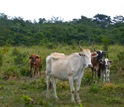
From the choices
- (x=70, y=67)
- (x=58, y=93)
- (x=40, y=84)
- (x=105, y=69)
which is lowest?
(x=58, y=93)

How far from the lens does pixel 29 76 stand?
639 inches

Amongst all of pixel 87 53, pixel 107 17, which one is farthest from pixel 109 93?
pixel 107 17

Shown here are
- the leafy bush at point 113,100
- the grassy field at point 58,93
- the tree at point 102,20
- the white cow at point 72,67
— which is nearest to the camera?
the grassy field at point 58,93

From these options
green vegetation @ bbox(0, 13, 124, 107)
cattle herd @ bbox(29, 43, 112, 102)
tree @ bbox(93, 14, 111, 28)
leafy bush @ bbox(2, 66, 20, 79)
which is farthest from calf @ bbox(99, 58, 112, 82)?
tree @ bbox(93, 14, 111, 28)

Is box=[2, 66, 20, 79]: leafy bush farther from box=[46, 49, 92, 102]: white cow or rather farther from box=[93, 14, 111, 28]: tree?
box=[93, 14, 111, 28]: tree

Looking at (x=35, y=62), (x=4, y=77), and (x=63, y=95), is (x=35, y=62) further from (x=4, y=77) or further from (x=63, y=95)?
(x=63, y=95)

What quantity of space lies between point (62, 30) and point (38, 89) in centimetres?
2593

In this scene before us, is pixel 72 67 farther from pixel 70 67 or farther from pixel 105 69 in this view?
pixel 105 69

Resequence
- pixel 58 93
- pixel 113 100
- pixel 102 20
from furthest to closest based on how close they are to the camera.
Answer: pixel 102 20
pixel 58 93
pixel 113 100

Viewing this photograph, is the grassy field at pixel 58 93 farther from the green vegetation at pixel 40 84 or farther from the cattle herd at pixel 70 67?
the cattle herd at pixel 70 67

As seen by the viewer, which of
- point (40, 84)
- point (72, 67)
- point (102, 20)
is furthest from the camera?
point (102, 20)

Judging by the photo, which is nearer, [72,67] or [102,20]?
[72,67]

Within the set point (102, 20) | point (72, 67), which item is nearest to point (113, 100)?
point (72, 67)

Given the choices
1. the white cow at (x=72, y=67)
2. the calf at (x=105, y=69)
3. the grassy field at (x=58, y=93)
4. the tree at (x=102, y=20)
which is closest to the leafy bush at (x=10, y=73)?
the grassy field at (x=58, y=93)
